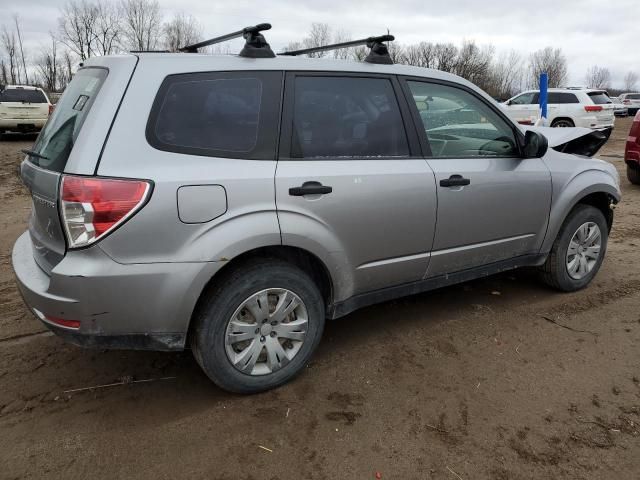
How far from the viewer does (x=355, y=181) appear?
2.95 meters

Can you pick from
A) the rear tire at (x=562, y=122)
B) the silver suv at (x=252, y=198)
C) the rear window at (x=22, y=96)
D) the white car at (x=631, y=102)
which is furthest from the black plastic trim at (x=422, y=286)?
the white car at (x=631, y=102)

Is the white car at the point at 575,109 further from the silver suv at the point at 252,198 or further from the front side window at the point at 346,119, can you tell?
the front side window at the point at 346,119

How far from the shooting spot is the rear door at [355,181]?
2.81 metres

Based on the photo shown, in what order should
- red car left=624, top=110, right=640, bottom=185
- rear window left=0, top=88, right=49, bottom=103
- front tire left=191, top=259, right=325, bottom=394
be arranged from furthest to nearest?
rear window left=0, top=88, right=49, bottom=103 < red car left=624, top=110, right=640, bottom=185 < front tire left=191, top=259, right=325, bottom=394

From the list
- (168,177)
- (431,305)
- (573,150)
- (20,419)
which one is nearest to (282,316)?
(168,177)

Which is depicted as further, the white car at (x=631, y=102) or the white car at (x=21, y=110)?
the white car at (x=631, y=102)

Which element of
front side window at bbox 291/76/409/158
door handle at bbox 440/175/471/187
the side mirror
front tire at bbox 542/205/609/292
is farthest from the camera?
front tire at bbox 542/205/609/292

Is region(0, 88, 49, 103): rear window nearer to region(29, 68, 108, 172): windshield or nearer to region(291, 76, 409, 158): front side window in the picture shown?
region(29, 68, 108, 172): windshield

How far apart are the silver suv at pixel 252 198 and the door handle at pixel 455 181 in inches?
0.5

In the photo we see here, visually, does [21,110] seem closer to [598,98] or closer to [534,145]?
[534,145]

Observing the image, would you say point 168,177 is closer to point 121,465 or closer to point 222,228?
point 222,228

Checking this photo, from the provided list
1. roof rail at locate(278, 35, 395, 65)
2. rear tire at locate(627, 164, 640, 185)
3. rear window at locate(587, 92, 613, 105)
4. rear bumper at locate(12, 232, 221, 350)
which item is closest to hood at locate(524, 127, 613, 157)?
roof rail at locate(278, 35, 395, 65)

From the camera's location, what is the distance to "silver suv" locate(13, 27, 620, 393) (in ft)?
7.93

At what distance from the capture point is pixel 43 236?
2.69 metres
